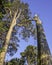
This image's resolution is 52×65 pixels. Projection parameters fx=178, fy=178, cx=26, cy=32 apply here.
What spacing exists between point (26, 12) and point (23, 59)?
12329 millimetres

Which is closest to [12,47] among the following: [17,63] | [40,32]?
[17,63]

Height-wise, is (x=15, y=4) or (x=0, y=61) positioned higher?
(x=15, y=4)

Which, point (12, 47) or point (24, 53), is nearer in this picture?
point (12, 47)

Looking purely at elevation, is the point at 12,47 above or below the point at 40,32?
above

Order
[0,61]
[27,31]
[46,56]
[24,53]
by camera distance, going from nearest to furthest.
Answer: [46,56] → [0,61] → [27,31] → [24,53]

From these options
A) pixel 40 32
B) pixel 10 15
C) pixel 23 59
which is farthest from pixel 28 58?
pixel 40 32

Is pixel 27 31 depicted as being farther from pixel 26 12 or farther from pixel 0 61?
pixel 0 61

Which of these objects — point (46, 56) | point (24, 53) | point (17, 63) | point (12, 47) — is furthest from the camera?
point (24, 53)

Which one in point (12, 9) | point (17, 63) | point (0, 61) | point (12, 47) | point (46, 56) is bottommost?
point (46, 56)

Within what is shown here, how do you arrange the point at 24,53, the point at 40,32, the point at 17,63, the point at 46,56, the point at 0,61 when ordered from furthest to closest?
the point at 24,53
the point at 17,63
the point at 0,61
the point at 40,32
the point at 46,56

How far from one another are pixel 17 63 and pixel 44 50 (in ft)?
79.3

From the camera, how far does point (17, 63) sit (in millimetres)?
26875

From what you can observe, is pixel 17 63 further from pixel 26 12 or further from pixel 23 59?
pixel 26 12

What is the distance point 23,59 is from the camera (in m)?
30.4
